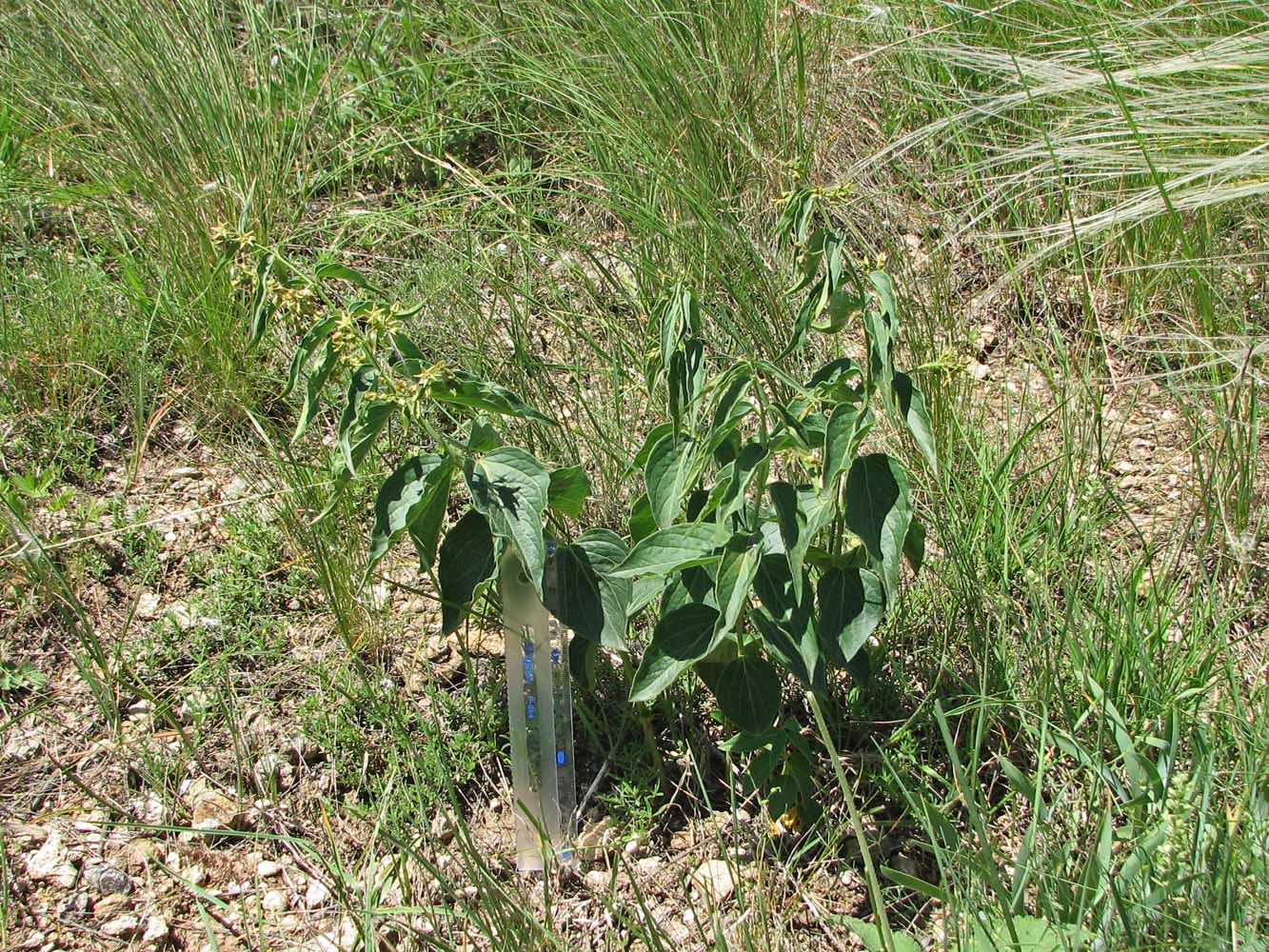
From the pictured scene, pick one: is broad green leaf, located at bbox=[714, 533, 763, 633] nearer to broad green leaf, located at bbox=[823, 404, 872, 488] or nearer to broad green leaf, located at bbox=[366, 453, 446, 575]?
broad green leaf, located at bbox=[823, 404, 872, 488]

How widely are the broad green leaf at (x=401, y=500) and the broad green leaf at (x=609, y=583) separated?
24 cm

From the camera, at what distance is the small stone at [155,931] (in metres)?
1.79

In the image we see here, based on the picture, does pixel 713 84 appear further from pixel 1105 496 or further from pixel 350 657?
pixel 350 657

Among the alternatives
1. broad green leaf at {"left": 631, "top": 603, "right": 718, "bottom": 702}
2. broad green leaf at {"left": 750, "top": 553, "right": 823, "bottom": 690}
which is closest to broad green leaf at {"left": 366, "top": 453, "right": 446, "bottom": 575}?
broad green leaf at {"left": 631, "top": 603, "right": 718, "bottom": 702}

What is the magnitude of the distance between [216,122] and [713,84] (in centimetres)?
122

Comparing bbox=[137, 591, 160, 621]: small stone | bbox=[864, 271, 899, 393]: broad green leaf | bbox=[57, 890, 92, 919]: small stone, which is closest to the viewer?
bbox=[864, 271, 899, 393]: broad green leaf

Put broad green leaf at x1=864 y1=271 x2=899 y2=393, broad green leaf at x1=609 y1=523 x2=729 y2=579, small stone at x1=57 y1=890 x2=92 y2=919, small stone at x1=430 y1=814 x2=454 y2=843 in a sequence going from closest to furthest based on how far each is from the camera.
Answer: broad green leaf at x1=864 y1=271 x2=899 y2=393, broad green leaf at x1=609 y1=523 x2=729 y2=579, small stone at x1=57 y1=890 x2=92 y2=919, small stone at x1=430 y1=814 x2=454 y2=843

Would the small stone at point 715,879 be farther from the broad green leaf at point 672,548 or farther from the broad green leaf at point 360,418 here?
the broad green leaf at point 360,418

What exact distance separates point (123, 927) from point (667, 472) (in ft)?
3.51

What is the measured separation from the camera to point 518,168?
3117mm

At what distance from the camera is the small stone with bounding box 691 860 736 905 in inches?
71.8

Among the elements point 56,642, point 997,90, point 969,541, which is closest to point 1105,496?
point 969,541

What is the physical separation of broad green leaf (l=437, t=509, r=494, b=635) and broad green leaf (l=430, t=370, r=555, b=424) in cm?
15

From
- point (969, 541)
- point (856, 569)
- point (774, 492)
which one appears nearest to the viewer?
point (774, 492)
